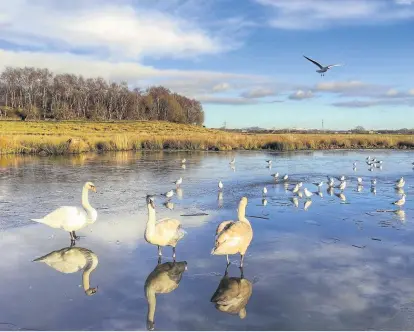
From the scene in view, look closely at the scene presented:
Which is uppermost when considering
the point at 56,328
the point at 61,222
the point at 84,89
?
the point at 84,89

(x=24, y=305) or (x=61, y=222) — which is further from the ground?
(x=61, y=222)

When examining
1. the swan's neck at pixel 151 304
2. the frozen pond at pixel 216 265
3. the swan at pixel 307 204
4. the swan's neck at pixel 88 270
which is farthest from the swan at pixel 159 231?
the swan at pixel 307 204

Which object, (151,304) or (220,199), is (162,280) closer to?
(151,304)

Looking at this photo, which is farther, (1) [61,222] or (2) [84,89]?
(2) [84,89]

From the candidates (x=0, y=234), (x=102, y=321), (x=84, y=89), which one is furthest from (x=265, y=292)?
(x=84, y=89)

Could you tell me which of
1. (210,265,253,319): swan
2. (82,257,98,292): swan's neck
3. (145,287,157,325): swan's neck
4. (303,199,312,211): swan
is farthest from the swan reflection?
(145,287,157,325): swan's neck

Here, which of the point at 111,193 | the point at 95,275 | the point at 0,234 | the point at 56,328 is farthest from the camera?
the point at 111,193

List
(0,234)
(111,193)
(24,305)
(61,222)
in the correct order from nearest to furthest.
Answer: (24,305) → (61,222) → (0,234) → (111,193)

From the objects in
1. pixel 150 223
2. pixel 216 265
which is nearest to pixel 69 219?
pixel 150 223

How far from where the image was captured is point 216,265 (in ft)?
25.2

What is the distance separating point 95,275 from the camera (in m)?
7.16

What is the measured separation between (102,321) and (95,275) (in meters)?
1.76

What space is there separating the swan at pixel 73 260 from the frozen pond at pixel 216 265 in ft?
0.38

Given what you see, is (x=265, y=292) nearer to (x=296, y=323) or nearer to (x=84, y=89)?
(x=296, y=323)
